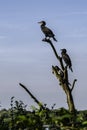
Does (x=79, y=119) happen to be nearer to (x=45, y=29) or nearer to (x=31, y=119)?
(x=31, y=119)

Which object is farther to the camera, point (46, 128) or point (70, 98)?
point (70, 98)

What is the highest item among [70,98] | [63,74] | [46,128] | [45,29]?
[45,29]

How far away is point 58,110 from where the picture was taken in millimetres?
4230

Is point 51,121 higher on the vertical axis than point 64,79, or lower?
lower

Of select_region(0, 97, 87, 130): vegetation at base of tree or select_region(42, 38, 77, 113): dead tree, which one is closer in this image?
select_region(0, 97, 87, 130): vegetation at base of tree

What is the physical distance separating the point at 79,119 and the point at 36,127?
418 mm

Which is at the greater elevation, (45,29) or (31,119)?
(45,29)

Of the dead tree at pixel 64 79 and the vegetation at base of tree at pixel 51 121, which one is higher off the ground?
the dead tree at pixel 64 79

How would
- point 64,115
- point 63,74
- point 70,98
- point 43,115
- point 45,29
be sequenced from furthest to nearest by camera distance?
point 45,29 → point 63,74 → point 70,98 → point 43,115 → point 64,115

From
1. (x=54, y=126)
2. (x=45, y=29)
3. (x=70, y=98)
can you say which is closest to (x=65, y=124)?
(x=54, y=126)

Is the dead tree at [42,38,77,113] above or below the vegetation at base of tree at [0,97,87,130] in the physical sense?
above

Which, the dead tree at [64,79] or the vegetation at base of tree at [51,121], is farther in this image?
the dead tree at [64,79]

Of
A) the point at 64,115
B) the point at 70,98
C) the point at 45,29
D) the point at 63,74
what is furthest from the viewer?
the point at 45,29

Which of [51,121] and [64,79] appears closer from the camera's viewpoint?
[51,121]
